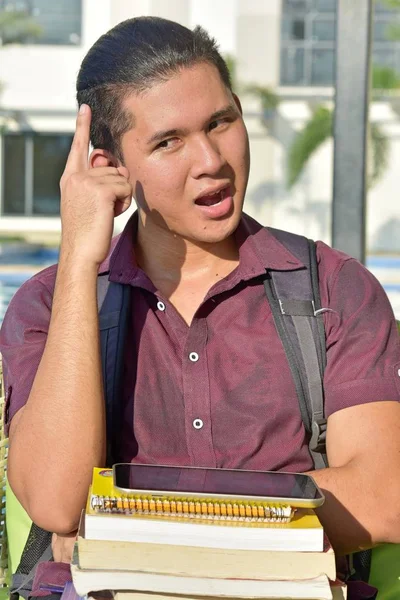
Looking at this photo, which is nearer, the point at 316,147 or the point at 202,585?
the point at 202,585

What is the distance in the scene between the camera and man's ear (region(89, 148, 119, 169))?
198 cm

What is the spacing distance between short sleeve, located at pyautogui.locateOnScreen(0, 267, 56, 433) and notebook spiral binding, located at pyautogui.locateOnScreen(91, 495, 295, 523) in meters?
0.56

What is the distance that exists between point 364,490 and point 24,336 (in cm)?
69

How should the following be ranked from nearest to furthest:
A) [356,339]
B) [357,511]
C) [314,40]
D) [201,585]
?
[201,585]
[357,511]
[356,339]
[314,40]

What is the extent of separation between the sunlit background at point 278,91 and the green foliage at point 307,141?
11 mm

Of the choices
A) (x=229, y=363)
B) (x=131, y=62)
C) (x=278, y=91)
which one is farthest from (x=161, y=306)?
(x=278, y=91)

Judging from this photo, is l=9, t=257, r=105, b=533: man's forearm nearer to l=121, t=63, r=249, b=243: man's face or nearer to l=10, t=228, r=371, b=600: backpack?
l=10, t=228, r=371, b=600: backpack

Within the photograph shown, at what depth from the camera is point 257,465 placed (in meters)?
1.77

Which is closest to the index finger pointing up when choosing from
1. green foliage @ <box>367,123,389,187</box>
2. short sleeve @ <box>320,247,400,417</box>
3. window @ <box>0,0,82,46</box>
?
short sleeve @ <box>320,247,400,417</box>

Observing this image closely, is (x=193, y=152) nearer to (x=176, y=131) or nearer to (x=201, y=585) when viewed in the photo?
(x=176, y=131)

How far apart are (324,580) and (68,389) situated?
601 millimetres

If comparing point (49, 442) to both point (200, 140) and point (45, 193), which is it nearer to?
point (200, 140)

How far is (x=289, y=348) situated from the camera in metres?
1.78

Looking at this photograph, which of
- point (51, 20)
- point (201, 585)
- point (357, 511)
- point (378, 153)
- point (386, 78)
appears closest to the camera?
point (201, 585)
